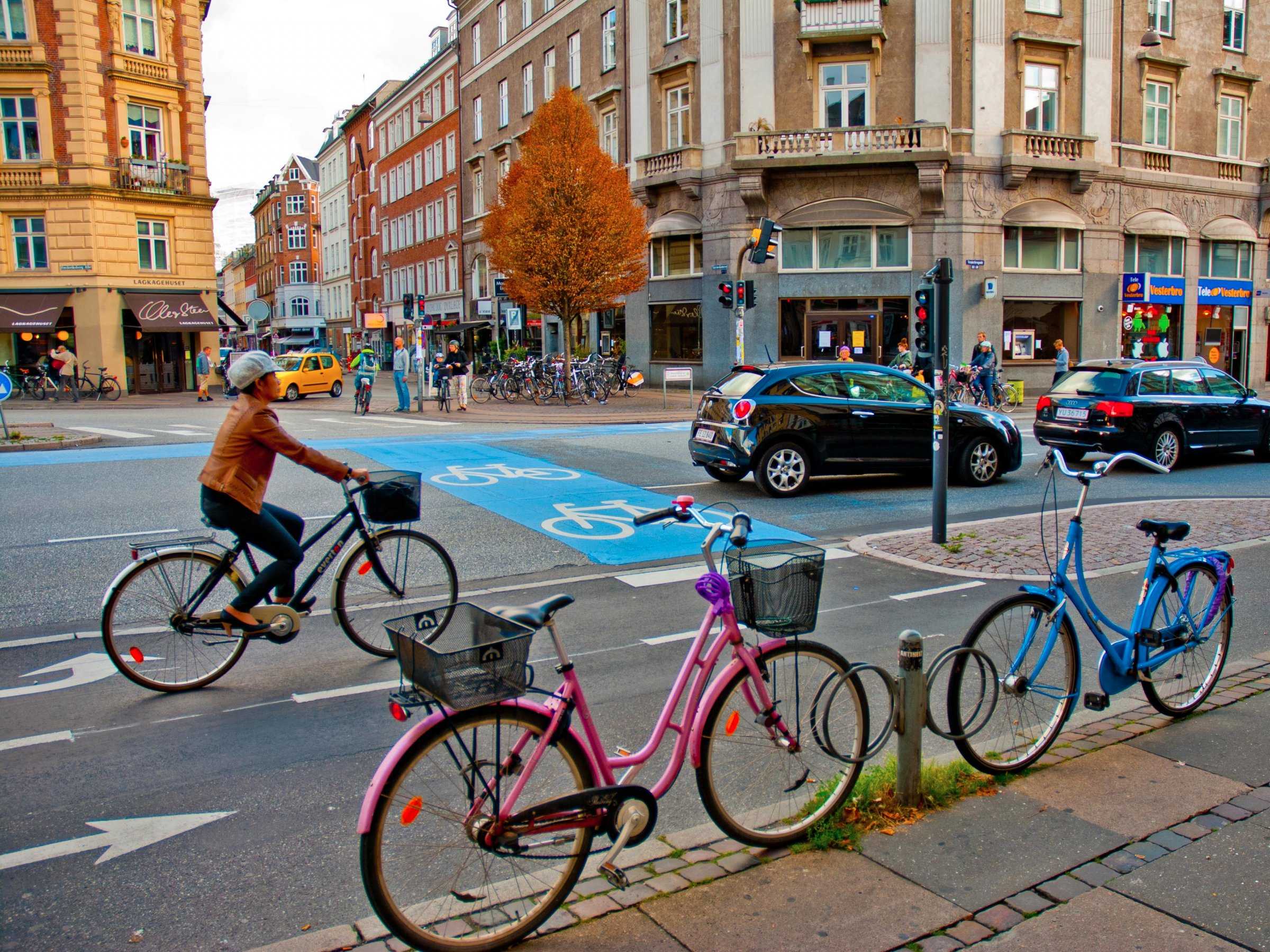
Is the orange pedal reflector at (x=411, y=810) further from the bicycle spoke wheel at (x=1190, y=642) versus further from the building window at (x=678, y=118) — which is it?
the building window at (x=678, y=118)

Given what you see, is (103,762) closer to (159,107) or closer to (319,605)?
(319,605)

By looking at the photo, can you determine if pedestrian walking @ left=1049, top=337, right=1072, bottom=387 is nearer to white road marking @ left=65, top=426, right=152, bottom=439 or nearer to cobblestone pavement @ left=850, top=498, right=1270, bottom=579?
cobblestone pavement @ left=850, top=498, right=1270, bottom=579

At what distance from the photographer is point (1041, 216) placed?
105 feet

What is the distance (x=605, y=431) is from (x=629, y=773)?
18.6m

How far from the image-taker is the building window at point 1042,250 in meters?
32.4

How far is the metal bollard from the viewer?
12.5ft

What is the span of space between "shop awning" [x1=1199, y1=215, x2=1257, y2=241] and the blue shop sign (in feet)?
4.51

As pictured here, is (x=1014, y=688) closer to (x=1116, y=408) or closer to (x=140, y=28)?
(x=1116, y=408)

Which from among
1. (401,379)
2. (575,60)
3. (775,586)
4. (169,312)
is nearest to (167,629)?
(775,586)

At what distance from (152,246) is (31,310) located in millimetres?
4671

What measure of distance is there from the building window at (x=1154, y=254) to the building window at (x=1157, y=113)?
299cm

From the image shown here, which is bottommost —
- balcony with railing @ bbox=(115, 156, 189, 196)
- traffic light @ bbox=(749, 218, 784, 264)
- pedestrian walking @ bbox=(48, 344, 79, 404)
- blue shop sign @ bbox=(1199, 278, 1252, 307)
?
pedestrian walking @ bbox=(48, 344, 79, 404)

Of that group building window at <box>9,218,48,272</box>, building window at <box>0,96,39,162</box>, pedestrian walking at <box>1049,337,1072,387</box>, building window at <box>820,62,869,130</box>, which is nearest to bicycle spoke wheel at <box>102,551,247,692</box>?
pedestrian walking at <box>1049,337,1072,387</box>

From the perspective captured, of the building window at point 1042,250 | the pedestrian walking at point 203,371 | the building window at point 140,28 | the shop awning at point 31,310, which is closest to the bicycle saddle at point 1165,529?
the building window at point 1042,250
